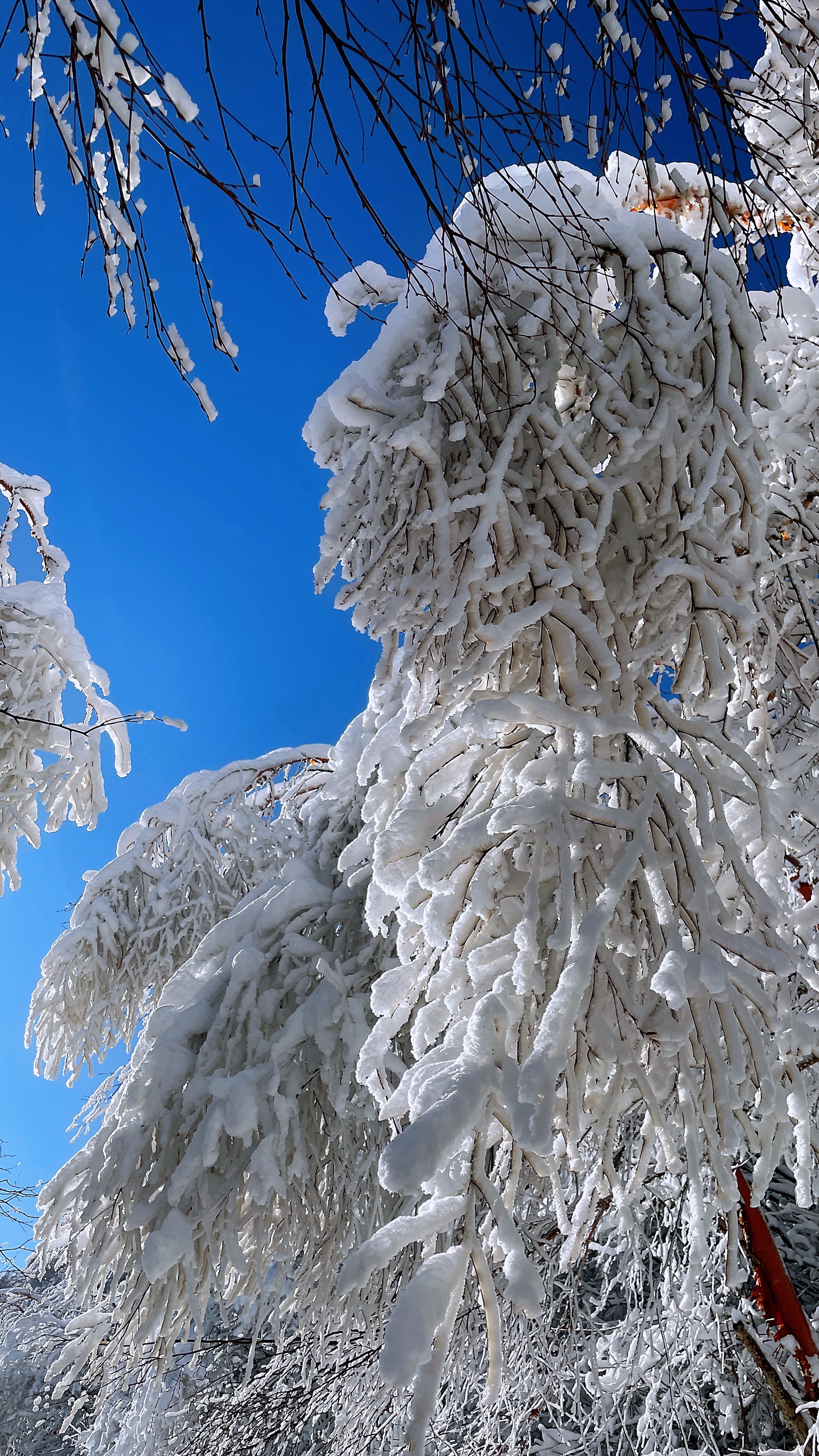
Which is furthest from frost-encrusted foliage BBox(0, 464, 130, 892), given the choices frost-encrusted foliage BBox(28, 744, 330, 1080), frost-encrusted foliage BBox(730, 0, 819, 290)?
frost-encrusted foliage BBox(730, 0, 819, 290)

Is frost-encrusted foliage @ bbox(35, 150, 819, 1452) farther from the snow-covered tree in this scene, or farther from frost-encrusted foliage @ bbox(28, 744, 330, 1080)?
frost-encrusted foliage @ bbox(28, 744, 330, 1080)

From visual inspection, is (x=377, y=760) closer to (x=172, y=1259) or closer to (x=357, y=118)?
(x=357, y=118)

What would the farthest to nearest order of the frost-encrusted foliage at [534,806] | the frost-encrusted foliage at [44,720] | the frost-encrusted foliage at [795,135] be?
the frost-encrusted foliage at [44,720] < the frost-encrusted foliage at [795,135] < the frost-encrusted foliage at [534,806]

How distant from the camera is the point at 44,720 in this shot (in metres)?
4.54

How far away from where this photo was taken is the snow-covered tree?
1.46 m

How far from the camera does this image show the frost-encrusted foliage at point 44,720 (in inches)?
184

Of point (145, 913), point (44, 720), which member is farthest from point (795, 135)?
point (145, 913)

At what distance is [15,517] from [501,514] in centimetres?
445

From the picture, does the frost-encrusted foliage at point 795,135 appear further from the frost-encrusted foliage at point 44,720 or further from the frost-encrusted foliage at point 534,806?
the frost-encrusted foliage at point 44,720

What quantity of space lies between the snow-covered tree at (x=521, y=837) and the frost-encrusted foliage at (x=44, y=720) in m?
1.82

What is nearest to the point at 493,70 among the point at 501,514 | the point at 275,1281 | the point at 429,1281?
the point at 501,514

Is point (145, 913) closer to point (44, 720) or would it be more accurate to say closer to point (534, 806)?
point (44, 720)

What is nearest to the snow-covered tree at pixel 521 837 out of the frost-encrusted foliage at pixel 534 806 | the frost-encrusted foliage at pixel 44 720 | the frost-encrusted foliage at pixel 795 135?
the frost-encrusted foliage at pixel 534 806

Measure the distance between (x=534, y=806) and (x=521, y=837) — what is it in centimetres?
6
